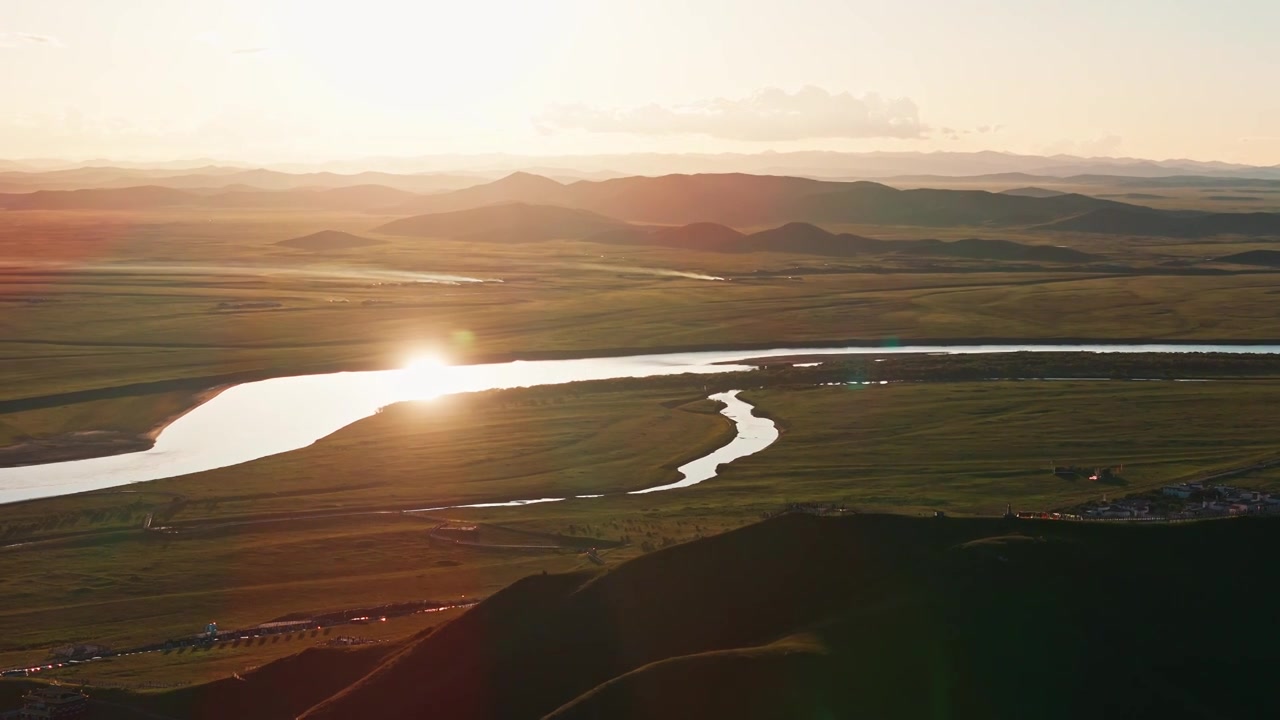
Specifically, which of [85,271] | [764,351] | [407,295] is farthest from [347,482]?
[85,271]

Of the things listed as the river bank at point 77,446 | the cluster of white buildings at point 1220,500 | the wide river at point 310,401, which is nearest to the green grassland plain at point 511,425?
the river bank at point 77,446

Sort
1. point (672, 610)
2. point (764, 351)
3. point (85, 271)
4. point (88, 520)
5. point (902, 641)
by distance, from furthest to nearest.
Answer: point (85, 271) → point (764, 351) → point (88, 520) → point (672, 610) → point (902, 641)

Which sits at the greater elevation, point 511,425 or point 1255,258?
point 1255,258

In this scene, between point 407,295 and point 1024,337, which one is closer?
point 1024,337

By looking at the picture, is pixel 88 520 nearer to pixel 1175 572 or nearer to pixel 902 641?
pixel 902 641

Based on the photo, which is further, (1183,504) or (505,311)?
(505,311)

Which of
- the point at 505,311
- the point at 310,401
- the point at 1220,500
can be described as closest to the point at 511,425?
the point at 310,401

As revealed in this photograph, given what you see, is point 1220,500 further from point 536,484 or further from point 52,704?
point 52,704

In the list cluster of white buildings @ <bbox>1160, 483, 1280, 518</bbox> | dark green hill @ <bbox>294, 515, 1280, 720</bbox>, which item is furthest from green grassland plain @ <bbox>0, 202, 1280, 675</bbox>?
dark green hill @ <bbox>294, 515, 1280, 720</bbox>
